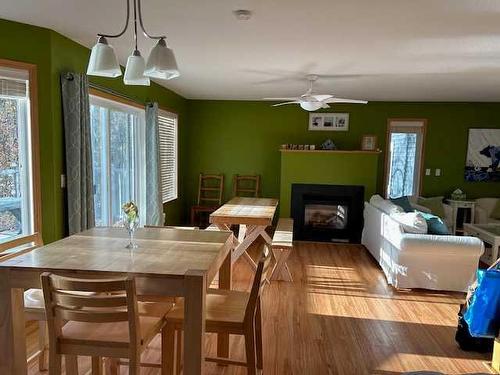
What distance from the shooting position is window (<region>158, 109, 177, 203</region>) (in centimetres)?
536

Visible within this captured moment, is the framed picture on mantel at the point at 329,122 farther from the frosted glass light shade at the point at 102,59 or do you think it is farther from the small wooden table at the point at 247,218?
the frosted glass light shade at the point at 102,59

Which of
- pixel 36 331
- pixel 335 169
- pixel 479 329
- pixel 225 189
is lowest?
pixel 36 331

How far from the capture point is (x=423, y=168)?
6172 mm

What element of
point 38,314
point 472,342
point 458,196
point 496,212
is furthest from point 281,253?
point 496,212

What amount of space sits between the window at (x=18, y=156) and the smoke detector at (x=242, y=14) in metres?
1.57

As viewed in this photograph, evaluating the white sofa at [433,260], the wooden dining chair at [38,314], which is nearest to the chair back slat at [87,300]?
the wooden dining chair at [38,314]

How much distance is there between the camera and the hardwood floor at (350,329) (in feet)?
7.96

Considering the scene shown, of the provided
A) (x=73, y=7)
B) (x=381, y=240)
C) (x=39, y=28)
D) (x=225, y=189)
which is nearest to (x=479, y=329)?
(x=381, y=240)

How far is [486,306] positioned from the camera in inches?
95.0

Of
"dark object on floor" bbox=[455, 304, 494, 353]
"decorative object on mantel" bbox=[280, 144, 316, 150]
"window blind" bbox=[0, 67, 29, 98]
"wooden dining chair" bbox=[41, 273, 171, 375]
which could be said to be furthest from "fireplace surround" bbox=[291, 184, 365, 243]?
"wooden dining chair" bbox=[41, 273, 171, 375]

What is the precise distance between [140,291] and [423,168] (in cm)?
579

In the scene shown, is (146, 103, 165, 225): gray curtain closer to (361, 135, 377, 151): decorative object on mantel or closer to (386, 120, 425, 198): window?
(361, 135, 377, 151): decorative object on mantel

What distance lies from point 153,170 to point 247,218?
5.64 feet

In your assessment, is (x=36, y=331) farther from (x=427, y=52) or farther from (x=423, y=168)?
(x=423, y=168)
